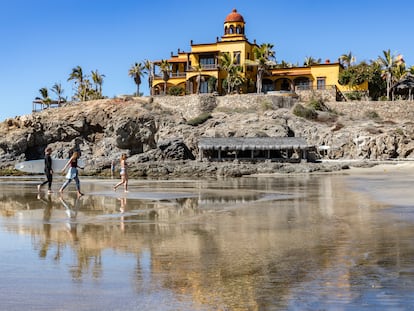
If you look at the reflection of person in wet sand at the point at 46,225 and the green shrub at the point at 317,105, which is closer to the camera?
the reflection of person in wet sand at the point at 46,225

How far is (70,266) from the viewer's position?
6578 millimetres

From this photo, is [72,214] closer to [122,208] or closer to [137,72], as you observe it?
[122,208]

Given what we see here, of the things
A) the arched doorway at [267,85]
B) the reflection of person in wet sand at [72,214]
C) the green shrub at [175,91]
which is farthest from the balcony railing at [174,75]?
the reflection of person in wet sand at [72,214]

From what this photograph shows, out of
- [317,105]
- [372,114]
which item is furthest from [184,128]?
[372,114]

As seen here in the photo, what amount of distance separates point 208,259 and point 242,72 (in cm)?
5507

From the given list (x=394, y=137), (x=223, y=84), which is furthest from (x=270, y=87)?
(x=394, y=137)

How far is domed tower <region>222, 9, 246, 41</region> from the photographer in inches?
2459

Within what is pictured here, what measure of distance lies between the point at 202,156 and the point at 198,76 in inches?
647

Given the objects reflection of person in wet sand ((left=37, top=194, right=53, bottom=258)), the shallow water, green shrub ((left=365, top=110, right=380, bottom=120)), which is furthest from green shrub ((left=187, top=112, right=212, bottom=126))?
the shallow water

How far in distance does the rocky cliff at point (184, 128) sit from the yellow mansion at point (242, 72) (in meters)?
3.92

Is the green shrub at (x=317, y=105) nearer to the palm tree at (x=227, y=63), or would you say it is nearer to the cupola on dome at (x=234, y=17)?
the palm tree at (x=227, y=63)

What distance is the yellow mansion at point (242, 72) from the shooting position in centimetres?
5953

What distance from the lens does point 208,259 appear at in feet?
23.0

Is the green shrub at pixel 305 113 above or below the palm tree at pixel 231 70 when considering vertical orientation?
below
